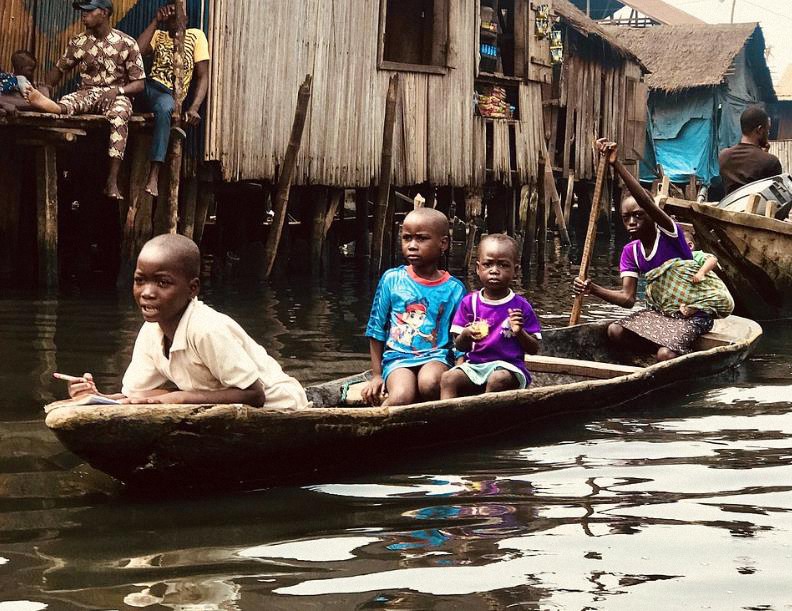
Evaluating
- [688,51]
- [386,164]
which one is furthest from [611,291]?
[688,51]

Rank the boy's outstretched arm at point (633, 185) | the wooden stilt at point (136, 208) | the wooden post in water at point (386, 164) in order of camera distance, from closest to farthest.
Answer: the boy's outstretched arm at point (633, 185) → the wooden stilt at point (136, 208) → the wooden post in water at point (386, 164)

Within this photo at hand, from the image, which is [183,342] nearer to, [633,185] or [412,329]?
[412,329]

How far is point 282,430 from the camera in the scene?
14.0 feet

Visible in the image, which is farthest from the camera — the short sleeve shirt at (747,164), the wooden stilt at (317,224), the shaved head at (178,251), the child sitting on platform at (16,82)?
the wooden stilt at (317,224)

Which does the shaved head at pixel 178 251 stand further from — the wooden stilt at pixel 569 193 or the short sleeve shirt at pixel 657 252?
the wooden stilt at pixel 569 193

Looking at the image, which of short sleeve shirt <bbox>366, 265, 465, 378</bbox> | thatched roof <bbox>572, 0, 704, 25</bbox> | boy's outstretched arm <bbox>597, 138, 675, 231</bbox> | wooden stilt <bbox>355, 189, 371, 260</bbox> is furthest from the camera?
thatched roof <bbox>572, 0, 704, 25</bbox>

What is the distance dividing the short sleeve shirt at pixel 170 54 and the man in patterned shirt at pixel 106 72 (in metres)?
0.37

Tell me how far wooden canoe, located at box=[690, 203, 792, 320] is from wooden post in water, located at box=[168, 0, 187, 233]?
4.76 metres

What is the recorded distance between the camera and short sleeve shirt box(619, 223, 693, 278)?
7.24 metres

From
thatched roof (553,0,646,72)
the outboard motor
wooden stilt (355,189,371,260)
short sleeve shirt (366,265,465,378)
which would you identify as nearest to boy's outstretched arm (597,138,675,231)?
short sleeve shirt (366,265,465,378)

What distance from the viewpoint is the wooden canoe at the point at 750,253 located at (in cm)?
933

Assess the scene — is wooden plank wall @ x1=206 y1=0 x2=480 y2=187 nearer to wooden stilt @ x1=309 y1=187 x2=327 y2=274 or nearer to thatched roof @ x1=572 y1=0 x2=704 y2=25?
wooden stilt @ x1=309 y1=187 x2=327 y2=274

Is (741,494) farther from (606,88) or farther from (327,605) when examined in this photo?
(606,88)

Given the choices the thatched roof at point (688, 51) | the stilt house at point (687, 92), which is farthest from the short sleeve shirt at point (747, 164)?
the thatched roof at point (688, 51)
